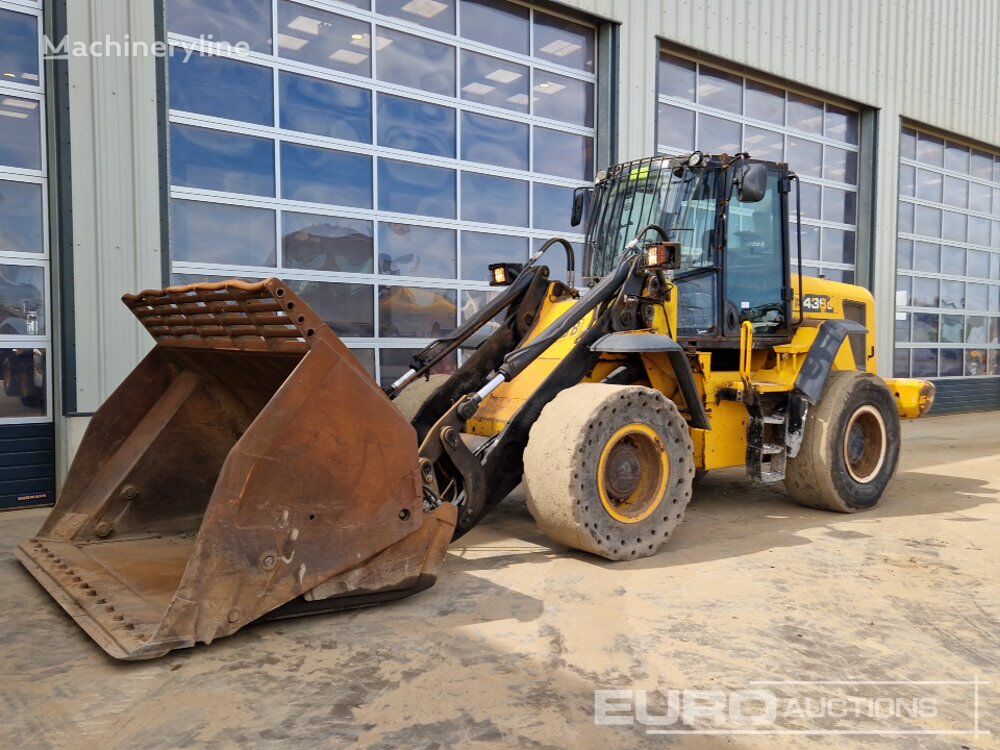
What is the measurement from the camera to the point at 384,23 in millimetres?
8227

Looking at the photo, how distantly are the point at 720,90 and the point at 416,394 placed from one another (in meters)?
8.09

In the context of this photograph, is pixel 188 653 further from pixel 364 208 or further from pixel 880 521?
pixel 364 208

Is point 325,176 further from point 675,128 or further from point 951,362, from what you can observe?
point 951,362

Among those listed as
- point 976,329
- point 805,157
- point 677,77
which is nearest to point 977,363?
point 976,329

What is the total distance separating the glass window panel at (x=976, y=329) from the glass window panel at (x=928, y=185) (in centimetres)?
251

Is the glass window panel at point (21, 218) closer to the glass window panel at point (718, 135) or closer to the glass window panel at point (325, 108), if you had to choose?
the glass window panel at point (325, 108)

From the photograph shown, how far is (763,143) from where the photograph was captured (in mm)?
12156

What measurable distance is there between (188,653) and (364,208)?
5576 millimetres

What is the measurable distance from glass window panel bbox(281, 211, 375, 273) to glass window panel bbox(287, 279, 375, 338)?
0.56ft

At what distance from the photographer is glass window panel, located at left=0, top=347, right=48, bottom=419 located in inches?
249

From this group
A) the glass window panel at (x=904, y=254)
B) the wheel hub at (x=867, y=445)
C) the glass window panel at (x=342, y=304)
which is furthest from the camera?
the glass window panel at (x=904, y=254)

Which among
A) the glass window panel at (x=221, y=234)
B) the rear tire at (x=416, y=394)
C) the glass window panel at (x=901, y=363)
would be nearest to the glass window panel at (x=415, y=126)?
the glass window panel at (x=221, y=234)

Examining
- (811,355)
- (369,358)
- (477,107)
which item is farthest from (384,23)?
(811,355)

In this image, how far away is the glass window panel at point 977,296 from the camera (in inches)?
617
